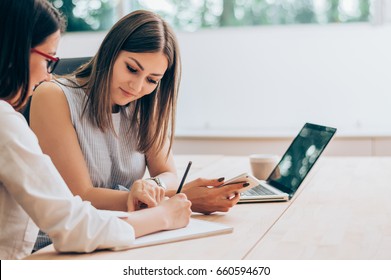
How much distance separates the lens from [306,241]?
1.31 meters

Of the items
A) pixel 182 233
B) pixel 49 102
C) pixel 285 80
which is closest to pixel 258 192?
pixel 182 233

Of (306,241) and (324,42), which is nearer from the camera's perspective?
(306,241)

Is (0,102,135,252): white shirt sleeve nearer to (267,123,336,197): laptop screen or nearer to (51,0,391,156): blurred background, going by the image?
(267,123,336,197): laptop screen

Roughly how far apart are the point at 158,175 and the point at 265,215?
49 centimetres

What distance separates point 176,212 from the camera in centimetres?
137

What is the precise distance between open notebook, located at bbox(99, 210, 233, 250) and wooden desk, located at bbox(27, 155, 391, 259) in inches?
0.6

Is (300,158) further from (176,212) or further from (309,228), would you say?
(176,212)

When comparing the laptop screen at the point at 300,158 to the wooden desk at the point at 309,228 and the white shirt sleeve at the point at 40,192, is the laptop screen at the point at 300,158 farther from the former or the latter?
the white shirt sleeve at the point at 40,192

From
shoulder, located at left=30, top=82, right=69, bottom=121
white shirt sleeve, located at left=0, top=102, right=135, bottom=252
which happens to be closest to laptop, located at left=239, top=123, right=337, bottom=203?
shoulder, located at left=30, top=82, right=69, bottom=121

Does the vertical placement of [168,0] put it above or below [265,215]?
above

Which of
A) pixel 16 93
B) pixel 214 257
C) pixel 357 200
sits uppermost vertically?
pixel 16 93
